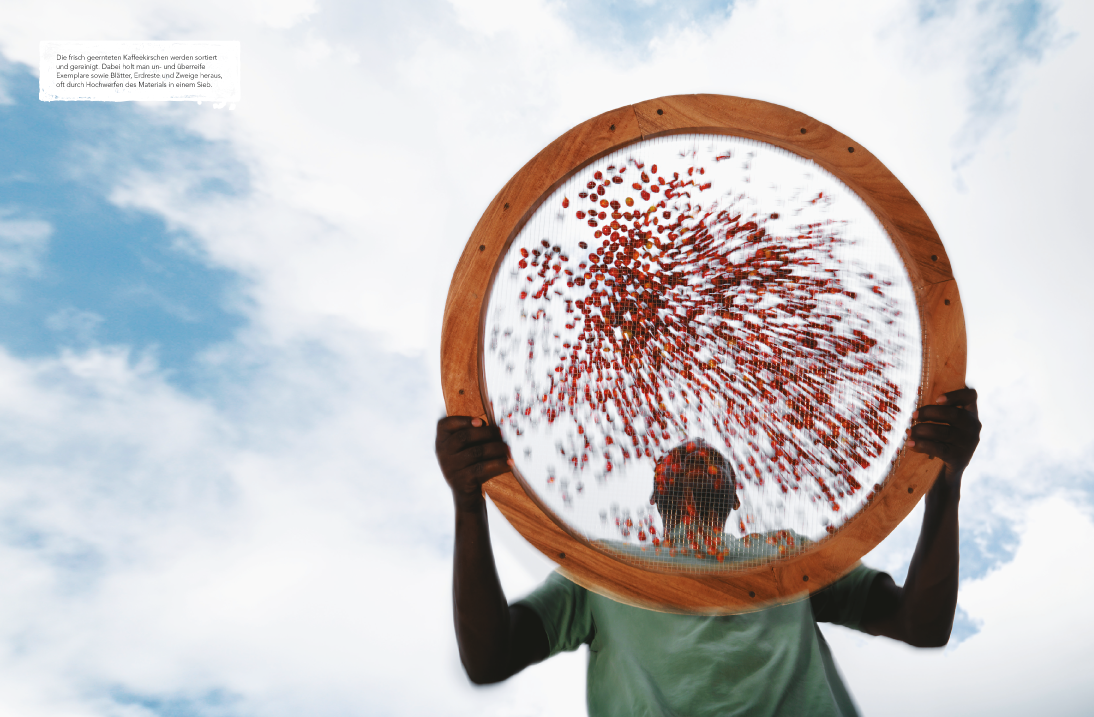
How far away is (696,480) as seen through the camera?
122 centimetres

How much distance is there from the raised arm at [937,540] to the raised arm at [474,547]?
67 cm

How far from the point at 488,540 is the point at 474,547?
0.03 metres

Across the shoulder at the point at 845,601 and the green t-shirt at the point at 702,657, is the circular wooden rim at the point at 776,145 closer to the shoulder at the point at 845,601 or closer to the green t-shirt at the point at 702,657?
the green t-shirt at the point at 702,657

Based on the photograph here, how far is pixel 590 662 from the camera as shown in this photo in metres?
1.32

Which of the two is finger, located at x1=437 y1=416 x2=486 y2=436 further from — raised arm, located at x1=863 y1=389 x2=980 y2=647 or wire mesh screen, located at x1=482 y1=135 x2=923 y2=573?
raised arm, located at x1=863 y1=389 x2=980 y2=647

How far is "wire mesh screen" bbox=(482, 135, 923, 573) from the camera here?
3.99 ft

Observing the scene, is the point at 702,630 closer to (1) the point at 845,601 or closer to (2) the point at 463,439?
(1) the point at 845,601

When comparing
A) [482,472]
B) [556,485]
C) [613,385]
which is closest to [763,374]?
[613,385]

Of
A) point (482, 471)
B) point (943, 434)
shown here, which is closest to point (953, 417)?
point (943, 434)

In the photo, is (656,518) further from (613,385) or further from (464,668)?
(464,668)

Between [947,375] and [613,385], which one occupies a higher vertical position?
[613,385]

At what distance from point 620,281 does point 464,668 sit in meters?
0.69

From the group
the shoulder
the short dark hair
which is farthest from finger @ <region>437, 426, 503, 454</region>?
the shoulder

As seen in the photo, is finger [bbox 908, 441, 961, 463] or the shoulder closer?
finger [bbox 908, 441, 961, 463]
